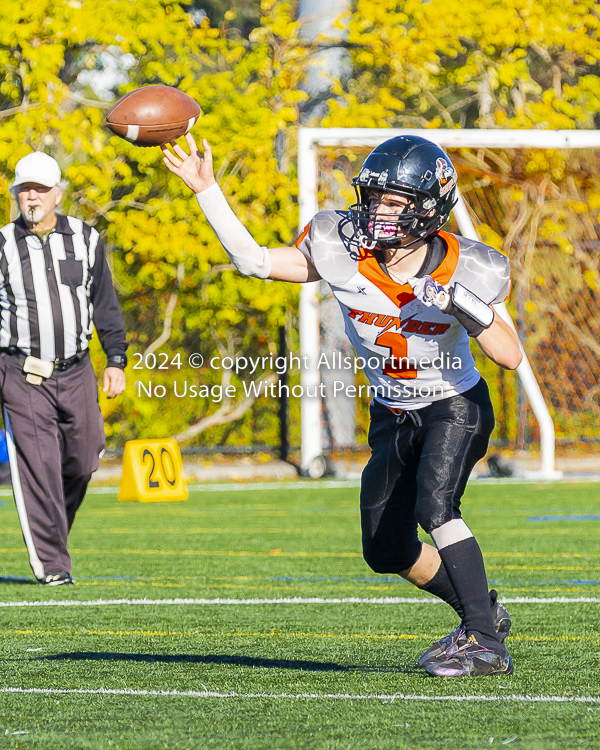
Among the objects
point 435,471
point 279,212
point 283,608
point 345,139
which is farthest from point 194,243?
point 435,471

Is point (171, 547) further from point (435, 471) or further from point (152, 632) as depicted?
point (435, 471)

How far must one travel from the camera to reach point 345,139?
10656 millimetres

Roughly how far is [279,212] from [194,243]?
851mm

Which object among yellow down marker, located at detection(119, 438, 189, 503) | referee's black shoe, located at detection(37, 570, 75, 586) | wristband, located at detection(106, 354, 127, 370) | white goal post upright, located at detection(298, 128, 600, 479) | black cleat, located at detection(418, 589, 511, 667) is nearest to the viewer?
black cleat, located at detection(418, 589, 511, 667)

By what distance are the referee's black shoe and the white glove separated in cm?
278

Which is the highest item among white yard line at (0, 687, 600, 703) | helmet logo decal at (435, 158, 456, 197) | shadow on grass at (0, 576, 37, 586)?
helmet logo decal at (435, 158, 456, 197)

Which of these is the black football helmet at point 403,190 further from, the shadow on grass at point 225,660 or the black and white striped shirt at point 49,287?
the black and white striped shirt at point 49,287

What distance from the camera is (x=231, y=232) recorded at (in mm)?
3705

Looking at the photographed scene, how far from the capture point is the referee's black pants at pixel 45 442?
18.4 feet

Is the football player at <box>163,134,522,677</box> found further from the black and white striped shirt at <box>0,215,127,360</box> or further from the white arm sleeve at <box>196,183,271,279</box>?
the black and white striped shirt at <box>0,215,127,360</box>

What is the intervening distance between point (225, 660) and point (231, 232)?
4.14 ft

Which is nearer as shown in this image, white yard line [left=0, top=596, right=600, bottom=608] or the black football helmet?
the black football helmet

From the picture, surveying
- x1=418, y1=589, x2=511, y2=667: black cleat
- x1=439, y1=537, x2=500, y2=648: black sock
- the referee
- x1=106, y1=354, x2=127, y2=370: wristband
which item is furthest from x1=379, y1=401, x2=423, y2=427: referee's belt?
x1=106, y1=354, x2=127, y2=370: wristband

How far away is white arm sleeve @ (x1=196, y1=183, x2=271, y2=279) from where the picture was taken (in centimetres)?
370
